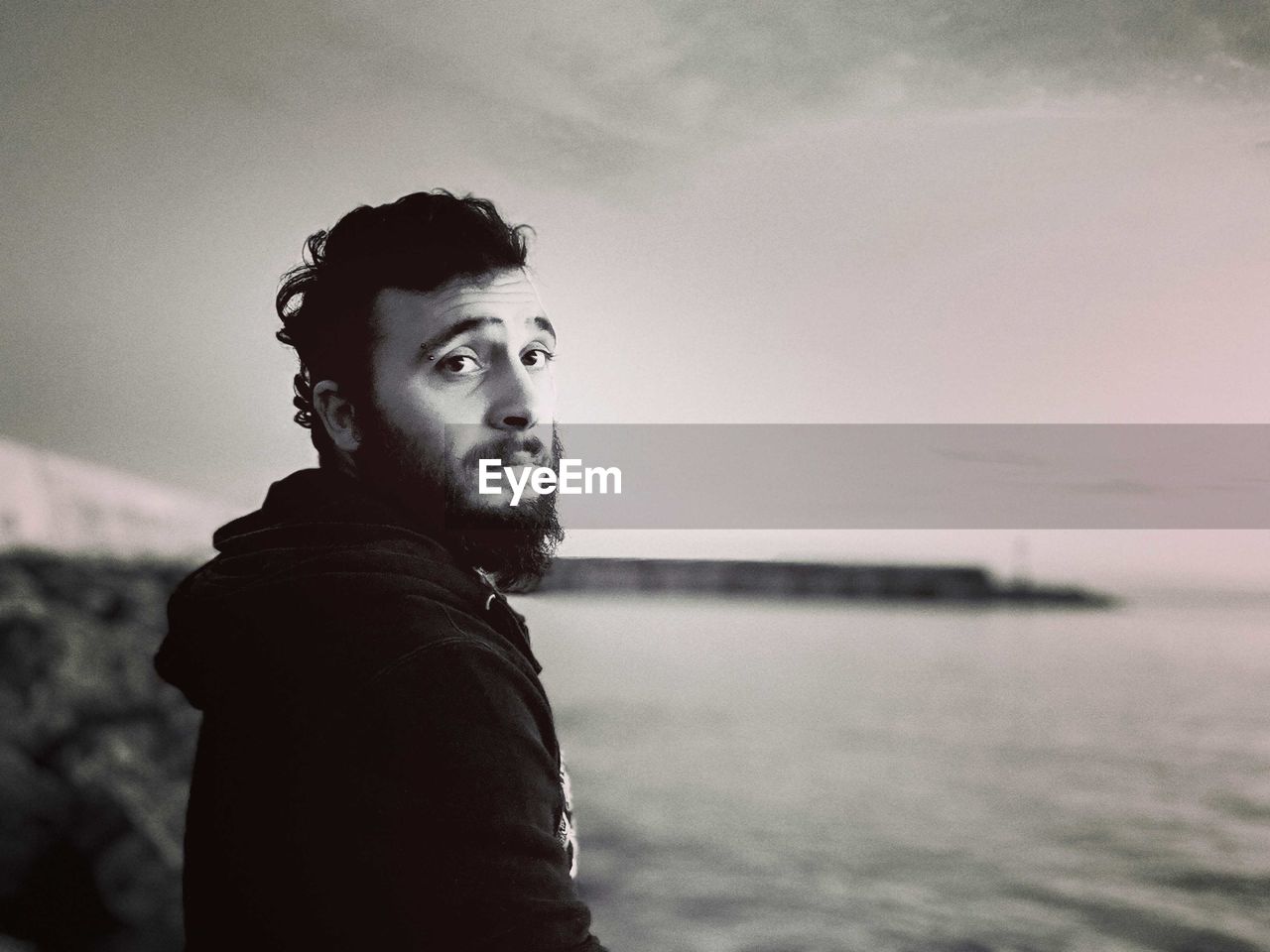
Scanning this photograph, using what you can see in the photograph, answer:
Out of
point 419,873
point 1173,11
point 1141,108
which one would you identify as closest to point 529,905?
point 419,873

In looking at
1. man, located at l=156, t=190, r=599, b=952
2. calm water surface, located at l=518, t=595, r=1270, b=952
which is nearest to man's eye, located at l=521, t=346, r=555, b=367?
man, located at l=156, t=190, r=599, b=952

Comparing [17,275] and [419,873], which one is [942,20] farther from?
[419,873]

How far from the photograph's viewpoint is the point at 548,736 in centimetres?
85

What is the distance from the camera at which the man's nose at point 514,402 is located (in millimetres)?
1146

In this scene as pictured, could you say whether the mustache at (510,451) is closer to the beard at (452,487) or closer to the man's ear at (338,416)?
the beard at (452,487)

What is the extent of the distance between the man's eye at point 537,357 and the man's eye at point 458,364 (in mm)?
95

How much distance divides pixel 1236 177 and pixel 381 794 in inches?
190

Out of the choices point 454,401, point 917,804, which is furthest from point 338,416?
point 917,804

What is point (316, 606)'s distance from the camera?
0.78 meters

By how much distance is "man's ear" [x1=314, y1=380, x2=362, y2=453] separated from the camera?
3.88ft

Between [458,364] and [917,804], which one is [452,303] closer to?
[458,364]

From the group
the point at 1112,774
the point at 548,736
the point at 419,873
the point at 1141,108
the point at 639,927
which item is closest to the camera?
the point at 419,873

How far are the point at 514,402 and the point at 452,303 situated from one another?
0.13 metres

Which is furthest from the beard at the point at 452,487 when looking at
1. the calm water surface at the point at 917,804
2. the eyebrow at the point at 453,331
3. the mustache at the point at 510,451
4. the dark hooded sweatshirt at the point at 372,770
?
the calm water surface at the point at 917,804
